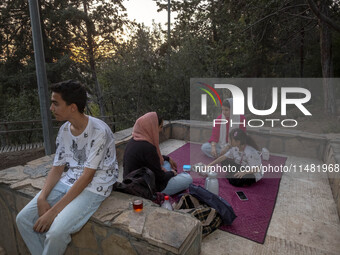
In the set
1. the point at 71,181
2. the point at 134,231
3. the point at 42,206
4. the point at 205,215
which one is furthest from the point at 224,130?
the point at 42,206

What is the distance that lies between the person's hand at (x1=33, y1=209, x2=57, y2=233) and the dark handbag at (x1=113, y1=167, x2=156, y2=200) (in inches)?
28.5

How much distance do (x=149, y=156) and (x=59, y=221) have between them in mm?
1369

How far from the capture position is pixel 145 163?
3.10 metres

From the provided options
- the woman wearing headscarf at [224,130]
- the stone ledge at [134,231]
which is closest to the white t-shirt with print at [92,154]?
the stone ledge at [134,231]

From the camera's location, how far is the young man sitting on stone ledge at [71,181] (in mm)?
1944

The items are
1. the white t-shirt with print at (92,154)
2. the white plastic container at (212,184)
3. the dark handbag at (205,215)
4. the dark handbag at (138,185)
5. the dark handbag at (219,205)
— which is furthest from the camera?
the white plastic container at (212,184)

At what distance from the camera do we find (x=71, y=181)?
7.70 feet

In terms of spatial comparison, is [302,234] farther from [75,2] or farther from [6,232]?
[75,2]

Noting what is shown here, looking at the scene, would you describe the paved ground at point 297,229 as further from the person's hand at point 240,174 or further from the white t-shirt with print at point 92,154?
the white t-shirt with print at point 92,154

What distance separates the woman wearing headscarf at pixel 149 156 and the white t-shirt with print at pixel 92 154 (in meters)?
0.79

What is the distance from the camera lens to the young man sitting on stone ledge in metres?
1.94

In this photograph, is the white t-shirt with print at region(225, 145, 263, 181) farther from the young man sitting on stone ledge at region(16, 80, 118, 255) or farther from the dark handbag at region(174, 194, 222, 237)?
the young man sitting on stone ledge at region(16, 80, 118, 255)

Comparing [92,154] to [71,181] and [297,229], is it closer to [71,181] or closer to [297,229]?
[71,181]

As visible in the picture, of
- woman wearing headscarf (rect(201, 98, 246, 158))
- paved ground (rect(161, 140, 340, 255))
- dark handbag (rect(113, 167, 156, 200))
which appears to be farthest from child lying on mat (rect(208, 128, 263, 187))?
dark handbag (rect(113, 167, 156, 200))
